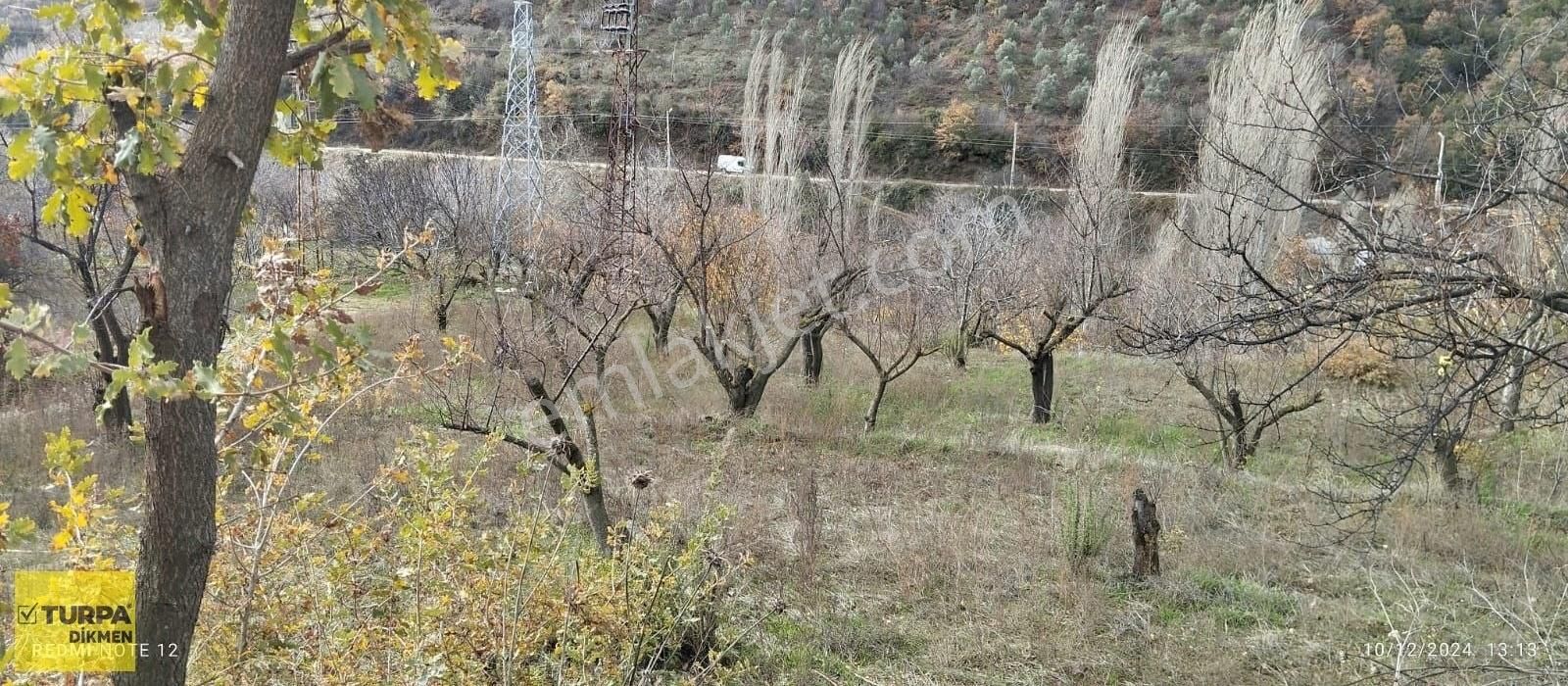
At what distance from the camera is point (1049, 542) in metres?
5.72

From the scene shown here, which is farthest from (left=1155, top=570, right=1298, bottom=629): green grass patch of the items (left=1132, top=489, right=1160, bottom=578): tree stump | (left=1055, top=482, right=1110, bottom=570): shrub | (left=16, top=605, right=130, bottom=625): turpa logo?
(left=16, top=605, right=130, bottom=625): turpa logo

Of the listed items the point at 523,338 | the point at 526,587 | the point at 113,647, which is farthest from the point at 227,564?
the point at 523,338

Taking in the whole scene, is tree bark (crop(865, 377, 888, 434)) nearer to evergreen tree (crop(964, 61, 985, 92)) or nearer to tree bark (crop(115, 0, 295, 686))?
tree bark (crop(115, 0, 295, 686))

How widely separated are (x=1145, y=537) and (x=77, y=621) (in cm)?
504

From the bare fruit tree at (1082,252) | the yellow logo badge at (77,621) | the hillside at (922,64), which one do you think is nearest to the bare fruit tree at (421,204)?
the hillside at (922,64)

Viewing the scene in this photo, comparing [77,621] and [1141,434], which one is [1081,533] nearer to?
[1141,434]

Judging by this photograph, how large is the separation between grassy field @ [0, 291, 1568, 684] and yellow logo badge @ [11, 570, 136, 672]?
1.03 m

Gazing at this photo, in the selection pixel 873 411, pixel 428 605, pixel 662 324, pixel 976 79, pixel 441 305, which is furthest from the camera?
pixel 976 79

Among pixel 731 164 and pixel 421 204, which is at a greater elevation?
pixel 731 164

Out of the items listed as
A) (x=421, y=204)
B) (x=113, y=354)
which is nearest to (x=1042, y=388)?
(x=113, y=354)

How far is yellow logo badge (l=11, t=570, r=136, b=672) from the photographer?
127 cm

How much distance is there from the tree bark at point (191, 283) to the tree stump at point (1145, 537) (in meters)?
4.88

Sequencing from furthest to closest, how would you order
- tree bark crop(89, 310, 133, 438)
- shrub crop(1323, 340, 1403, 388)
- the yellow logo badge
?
shrub crop(1323, 340, 1403, 388)
tree bark crop(89, 310, 133, 438)
the yellow logo badge

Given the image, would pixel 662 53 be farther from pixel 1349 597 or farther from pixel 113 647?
pixel 113 647
